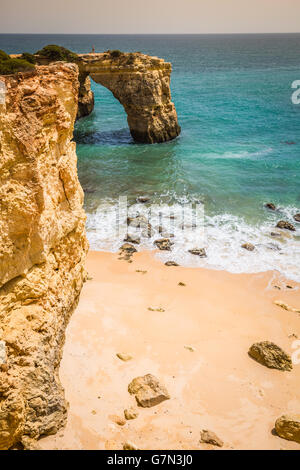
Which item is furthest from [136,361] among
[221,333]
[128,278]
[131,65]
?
[131,65]

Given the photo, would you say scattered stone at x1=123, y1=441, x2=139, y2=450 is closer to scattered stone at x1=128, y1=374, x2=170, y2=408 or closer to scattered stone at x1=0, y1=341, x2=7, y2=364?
scattered stone at x1=128, y1=374, x2=170, y2=408

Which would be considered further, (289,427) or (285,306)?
(285,306)

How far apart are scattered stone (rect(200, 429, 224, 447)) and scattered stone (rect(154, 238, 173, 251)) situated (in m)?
9.67

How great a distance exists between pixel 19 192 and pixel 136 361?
18.5 ft

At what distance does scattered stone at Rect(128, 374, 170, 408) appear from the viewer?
747 centimetres

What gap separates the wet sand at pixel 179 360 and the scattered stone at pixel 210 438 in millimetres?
127

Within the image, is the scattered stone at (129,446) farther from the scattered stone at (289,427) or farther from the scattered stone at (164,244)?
the scattered stone at (164,244)

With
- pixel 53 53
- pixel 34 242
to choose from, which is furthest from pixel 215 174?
pixel 34 242

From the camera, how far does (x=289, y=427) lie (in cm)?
704

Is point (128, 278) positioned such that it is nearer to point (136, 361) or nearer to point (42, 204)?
point (136, 361)

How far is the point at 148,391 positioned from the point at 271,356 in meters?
3.74

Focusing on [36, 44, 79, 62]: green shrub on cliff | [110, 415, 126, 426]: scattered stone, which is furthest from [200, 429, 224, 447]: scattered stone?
[36, 44, 79, 62]: green shrub on cliff

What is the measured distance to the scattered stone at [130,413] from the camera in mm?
7078

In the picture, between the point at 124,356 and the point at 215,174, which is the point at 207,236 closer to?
the point at 215,174
